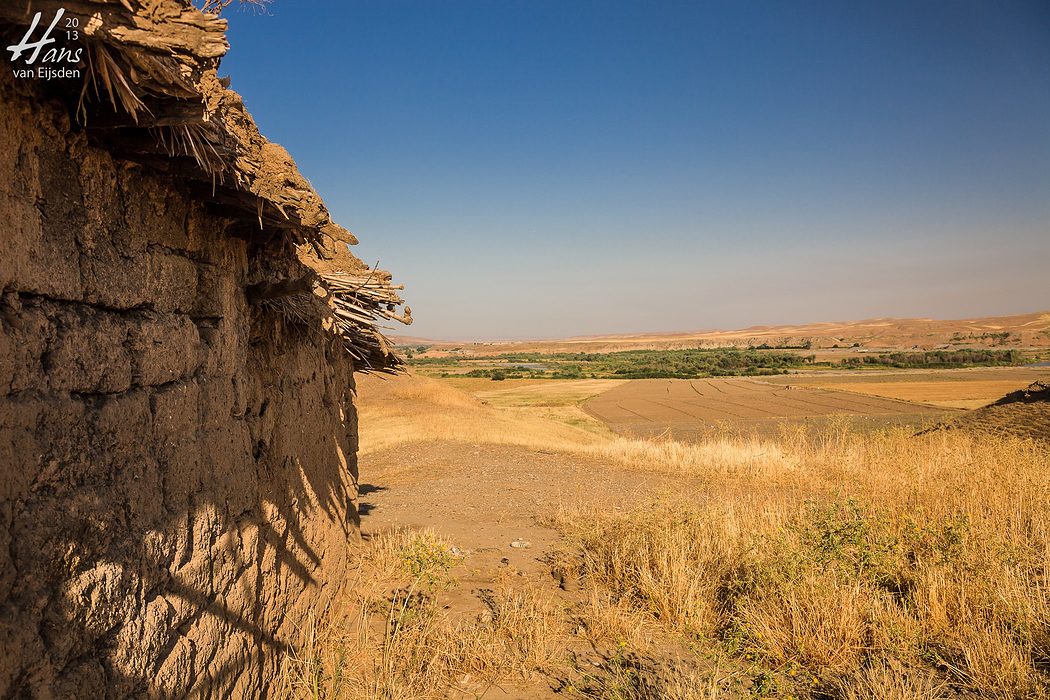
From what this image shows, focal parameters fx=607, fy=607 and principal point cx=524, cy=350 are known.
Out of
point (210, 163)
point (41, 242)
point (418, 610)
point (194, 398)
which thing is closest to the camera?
point (41, 242)

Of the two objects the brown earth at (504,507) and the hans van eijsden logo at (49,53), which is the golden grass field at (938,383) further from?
the hans van eijsden logo at (49,53)

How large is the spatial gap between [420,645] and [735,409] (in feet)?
102

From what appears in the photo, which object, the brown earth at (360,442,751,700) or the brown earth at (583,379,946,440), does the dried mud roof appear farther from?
the brown earth at (583,379,946,440)

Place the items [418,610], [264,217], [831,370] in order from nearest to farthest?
1. [264,217]
2. [418,610]
3. [831,370]

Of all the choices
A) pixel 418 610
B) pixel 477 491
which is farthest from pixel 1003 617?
pixel 477 491

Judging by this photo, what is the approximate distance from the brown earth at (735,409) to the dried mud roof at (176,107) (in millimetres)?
17995

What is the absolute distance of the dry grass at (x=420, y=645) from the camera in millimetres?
3645

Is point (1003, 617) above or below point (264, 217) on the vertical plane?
below

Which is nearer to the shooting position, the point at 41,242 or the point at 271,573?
the point at 41,242

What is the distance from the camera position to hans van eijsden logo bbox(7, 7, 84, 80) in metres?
1.65

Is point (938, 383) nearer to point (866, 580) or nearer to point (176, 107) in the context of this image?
point (866, 580)

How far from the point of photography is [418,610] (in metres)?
5.09

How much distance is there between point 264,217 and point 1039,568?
698 cm

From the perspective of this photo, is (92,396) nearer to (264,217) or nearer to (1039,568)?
(264,217)
